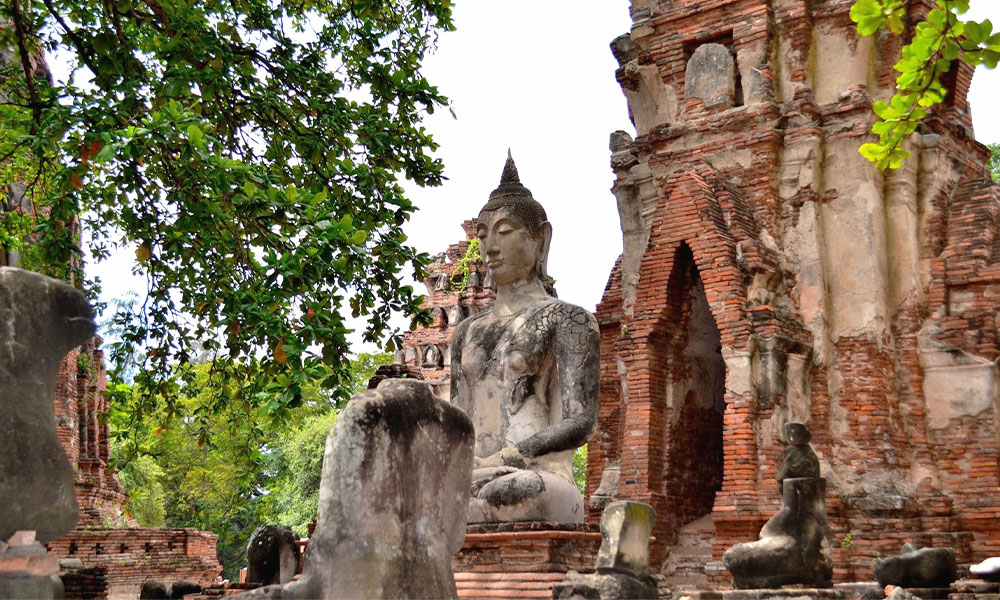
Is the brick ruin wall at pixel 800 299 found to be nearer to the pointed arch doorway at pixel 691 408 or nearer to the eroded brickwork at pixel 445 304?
the pointed arch doorway at pixel 691 408

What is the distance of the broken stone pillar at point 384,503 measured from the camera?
3861 mm

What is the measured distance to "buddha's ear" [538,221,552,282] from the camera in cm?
846

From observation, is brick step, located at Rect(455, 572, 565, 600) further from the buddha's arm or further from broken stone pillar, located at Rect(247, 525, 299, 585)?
broken stone pillar, located at Rect(247, 525, 299, 585)

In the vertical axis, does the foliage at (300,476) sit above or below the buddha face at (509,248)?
below

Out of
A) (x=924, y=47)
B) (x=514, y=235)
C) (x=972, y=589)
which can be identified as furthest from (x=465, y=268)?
(x=924, y=47)

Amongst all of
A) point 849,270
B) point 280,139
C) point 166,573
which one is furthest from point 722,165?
point 166,573

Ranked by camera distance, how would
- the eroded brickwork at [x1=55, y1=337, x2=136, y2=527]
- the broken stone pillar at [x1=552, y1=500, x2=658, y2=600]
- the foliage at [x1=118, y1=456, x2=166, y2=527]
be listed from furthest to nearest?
the foliage at [x1=118, y1=456, x2=166, y2=527], the eroded brickwork at [x1=55, y1=337, x2=136, y2=527], the broken stone pillar at [x1=552, y1=500, x2=658, y2=600]

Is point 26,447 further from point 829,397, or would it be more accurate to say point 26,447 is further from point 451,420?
point 829,397

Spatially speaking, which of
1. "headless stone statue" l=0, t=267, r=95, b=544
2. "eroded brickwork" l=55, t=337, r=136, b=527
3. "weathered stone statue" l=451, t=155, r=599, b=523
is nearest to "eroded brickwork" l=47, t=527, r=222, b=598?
"eroded brickwork" l=55, t=337, r=136, b=527

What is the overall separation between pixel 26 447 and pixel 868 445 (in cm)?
1136

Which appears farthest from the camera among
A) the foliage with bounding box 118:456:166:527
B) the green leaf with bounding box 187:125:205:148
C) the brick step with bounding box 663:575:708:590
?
the foliage with bounding box 118:456:166:527

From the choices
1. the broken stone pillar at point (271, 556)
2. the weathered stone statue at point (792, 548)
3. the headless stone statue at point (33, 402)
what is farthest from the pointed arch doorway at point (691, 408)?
the headless stone statue at point (33, 402)

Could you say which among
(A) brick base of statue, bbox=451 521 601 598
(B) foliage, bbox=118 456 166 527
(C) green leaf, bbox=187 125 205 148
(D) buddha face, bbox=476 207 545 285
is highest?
(C) green leaf, bbox=187 125 205 148

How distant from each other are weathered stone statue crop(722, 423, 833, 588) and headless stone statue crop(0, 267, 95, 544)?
5.42 meters
